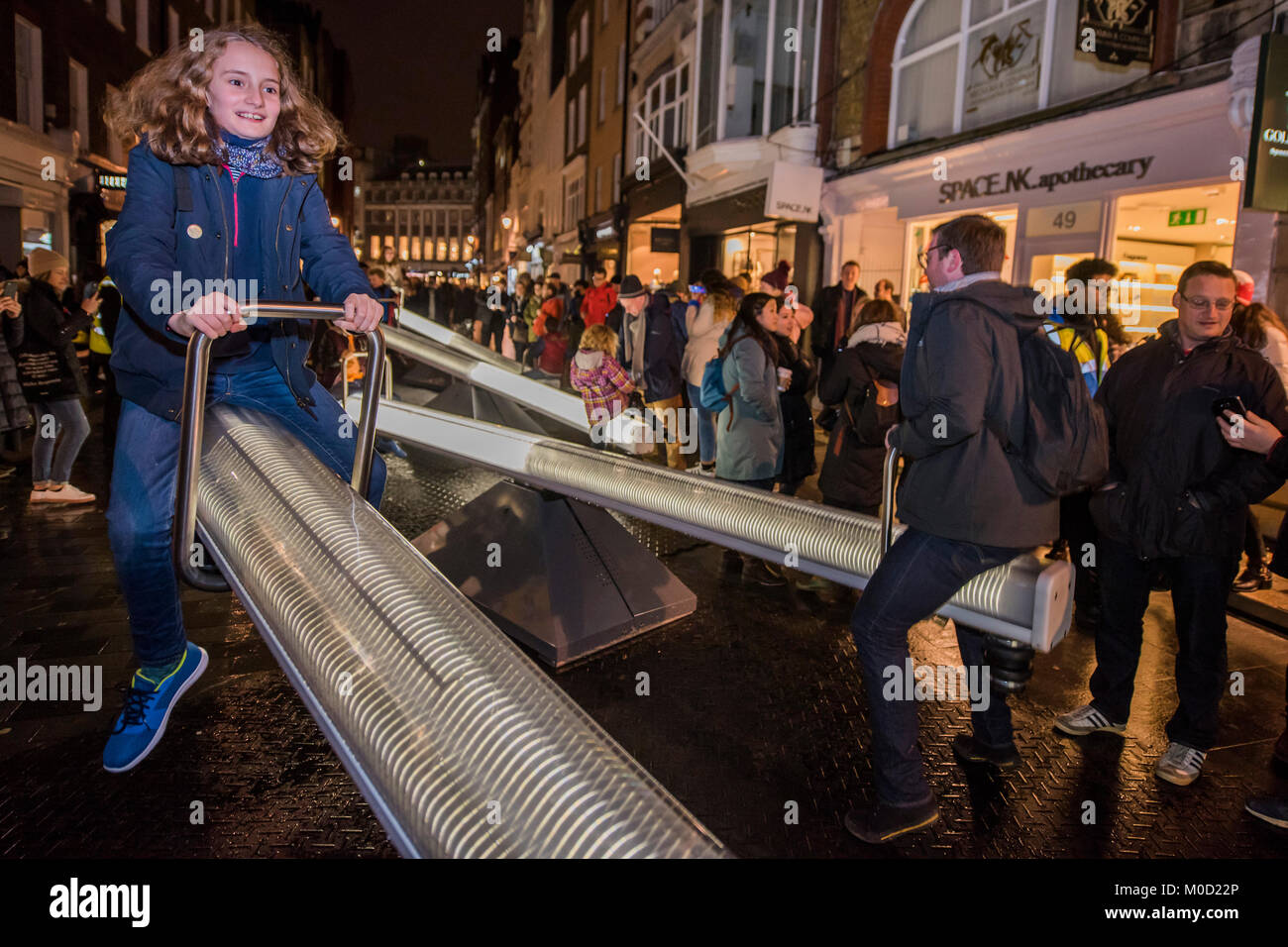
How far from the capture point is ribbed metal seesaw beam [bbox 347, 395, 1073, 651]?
9.05 ft

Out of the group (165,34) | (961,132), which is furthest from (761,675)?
(165,34)

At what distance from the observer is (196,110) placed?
101 inches

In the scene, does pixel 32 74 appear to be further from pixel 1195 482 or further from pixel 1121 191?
pixel 1195 482

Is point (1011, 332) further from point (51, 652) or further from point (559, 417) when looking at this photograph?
point (51, 652)

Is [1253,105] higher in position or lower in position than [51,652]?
higher

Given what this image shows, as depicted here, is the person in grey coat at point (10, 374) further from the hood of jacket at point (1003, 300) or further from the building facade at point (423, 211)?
the building facade at point (423, 211)

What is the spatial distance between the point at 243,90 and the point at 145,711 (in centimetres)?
204

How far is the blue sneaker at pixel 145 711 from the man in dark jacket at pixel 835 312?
931 cm

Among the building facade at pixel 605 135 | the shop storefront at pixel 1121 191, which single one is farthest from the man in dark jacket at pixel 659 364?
the building facade at pixel 605 135

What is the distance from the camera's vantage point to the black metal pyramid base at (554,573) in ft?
14.9

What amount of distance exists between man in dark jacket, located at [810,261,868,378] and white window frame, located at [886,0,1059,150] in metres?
3.12

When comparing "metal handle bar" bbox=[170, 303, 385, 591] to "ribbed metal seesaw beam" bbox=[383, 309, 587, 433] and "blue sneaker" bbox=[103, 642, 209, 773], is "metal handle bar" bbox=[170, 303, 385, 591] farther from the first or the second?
"ribbed metal seesaw beam" bbox=[383, 309, 587, 433]

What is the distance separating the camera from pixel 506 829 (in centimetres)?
146

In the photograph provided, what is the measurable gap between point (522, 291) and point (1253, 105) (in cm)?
1370
